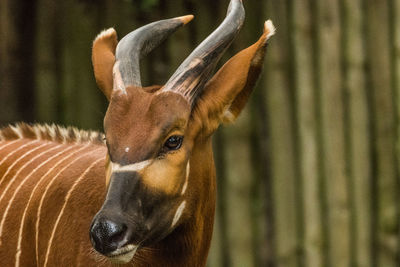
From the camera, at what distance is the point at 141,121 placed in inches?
140

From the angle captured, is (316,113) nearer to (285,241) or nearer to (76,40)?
(285,241)

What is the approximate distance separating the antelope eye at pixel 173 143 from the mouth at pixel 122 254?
0.48 m

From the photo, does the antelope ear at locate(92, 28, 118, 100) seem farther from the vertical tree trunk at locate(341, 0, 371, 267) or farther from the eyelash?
the vertical tree trunk at locate(341, 0, 371, 267)

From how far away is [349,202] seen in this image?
21.8 feet

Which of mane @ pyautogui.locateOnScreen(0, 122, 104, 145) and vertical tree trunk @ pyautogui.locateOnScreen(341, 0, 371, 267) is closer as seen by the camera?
mane @ pyautogui.locateOnScreen(0, 122, 104, 145)

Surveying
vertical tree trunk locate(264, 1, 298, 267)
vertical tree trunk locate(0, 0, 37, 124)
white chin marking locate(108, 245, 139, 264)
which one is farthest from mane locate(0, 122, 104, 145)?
vertical tree trunk locate(264, 1, 298, 267)

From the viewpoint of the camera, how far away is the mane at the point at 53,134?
4734 mm

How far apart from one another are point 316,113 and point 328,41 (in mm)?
617

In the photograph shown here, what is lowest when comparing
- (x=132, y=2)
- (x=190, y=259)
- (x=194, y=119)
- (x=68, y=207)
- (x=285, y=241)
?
(x=285, y=241)

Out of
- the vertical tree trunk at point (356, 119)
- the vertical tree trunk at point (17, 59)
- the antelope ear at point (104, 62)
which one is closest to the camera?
the antelope ear at point (104, 62)

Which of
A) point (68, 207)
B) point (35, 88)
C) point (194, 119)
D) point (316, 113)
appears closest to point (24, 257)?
point (68, 207)

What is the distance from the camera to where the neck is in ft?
12.4

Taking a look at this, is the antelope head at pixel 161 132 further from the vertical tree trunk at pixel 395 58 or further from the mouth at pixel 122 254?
the vertical tree trunk at pixel 395 58

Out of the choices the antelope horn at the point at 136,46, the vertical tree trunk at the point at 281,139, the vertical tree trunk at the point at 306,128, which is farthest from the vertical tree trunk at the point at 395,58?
the antelope horn at the point at 136,46
